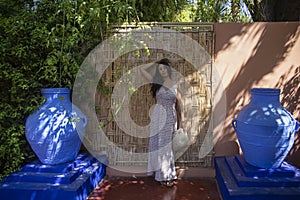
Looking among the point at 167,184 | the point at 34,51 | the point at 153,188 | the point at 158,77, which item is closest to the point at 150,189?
the point at 153,188

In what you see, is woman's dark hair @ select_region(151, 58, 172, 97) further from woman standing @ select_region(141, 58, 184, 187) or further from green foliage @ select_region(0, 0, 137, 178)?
green foliage @ select_region(0, 0, 137, 178)

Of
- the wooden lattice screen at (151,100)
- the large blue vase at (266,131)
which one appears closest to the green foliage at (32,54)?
the wooden lattice screen at (151,100)

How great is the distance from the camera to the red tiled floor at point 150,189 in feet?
9.87

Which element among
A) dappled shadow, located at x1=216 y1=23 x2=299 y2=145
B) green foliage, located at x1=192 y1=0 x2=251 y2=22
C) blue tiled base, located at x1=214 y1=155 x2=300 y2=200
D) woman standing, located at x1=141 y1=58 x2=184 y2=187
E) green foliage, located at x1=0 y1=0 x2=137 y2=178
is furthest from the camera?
green foliage, located at x1=192 y1=0 x2=251 y2=22

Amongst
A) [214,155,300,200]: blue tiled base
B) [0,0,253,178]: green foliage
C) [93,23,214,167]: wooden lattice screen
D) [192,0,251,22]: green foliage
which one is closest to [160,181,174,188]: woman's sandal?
[93,23,214,167]: wooden lattice screen

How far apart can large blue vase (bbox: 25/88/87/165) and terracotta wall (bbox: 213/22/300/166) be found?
1855 mm

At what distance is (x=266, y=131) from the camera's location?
2.75m

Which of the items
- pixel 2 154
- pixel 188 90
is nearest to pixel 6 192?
pixel 2 154

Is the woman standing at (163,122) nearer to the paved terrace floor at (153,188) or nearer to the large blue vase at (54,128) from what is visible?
the paved terrace floor at (153,188)

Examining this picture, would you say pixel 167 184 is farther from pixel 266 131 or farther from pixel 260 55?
pixel 260 55

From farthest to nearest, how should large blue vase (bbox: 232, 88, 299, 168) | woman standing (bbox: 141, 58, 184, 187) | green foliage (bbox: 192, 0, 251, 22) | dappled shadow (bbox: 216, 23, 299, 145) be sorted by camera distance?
green foliage (bbox: 192, 0, 251, 22)
dappled shadow (bbox: 216, 23, 299, 145)
woman standing (bbox: 141, 58, 184, 187)
large blue vase (bbox: 232, 88, 299, 168)

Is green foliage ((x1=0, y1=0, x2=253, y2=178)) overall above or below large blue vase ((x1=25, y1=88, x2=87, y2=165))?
above

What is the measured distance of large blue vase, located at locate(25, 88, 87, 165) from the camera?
285 centimetres

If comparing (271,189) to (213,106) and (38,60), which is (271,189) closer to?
(213,106)
